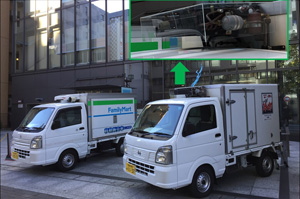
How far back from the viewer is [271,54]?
941 centimetres

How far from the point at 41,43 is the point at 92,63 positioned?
5.57 meters

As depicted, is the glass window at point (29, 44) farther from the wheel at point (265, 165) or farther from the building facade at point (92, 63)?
the wheel at point (265, 165)

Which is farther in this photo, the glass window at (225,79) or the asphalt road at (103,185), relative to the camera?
the glass window at (225,79)

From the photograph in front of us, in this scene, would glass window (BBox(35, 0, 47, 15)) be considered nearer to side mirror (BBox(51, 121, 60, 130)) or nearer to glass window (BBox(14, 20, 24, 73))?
glass window (BBox(14, 20, 24, 73))

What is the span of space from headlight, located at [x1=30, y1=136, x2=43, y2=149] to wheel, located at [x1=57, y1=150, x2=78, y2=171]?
30.1 inches

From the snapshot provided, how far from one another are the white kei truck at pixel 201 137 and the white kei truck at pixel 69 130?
2.69 meters

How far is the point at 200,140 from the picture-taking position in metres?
4.64

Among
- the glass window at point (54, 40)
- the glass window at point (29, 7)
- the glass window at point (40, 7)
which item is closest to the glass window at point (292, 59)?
the glass window at point (54, 40)

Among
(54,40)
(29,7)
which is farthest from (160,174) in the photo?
(29,7)

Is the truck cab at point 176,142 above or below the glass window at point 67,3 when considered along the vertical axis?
below

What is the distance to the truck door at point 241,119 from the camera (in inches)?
201

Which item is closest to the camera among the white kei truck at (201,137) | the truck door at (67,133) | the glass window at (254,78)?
the white kei truck at (201,137)

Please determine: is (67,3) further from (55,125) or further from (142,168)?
(142,168)

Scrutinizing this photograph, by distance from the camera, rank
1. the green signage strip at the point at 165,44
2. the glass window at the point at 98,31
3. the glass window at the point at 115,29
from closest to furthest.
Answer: the green signage strip at the point at 165,44, the glass window at the point at 115,29, the glass window at the point at 98,31
